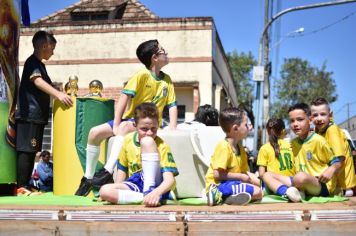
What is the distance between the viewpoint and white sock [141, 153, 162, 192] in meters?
3.48

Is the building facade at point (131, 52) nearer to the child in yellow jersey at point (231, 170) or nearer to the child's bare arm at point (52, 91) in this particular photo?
the child's bare arm at point (52, 91)

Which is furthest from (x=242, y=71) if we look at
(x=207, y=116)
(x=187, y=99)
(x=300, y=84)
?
(x=207, y=116)

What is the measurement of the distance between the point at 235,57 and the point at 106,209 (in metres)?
46.7

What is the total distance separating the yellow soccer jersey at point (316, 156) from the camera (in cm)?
411

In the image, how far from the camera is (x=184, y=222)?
9.14ft

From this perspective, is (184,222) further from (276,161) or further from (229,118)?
(276,161)

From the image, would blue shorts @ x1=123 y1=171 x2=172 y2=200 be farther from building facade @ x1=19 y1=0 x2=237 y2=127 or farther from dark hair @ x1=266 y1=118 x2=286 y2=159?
building facade @ x1=19 y1=0 x2=237 y2=127

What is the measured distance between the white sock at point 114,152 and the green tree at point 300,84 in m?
39.0

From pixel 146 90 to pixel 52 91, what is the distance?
3.38 feet

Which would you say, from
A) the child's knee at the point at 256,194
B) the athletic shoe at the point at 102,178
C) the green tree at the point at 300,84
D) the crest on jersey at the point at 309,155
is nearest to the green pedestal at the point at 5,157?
the athletic shoe at the point at 102,178

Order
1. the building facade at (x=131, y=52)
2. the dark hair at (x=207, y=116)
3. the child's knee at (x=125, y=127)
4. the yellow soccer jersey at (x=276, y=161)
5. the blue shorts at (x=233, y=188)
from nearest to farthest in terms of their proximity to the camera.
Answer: the blue shorts at (x=233, y=188)
the child's knee at (x=125, y=127)
the yellow soccer jersey at (x=276, y=161)
the dark hair at (x=207, y=116)
the building facade at (x=131, y=52)

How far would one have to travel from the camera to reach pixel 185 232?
9.04ft

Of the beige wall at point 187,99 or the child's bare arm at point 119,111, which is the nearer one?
the child's bare arm at point 119,111

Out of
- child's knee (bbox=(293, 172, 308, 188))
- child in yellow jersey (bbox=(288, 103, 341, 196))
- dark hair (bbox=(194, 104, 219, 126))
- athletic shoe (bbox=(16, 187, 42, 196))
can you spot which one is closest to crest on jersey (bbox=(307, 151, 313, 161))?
child in yellow jersey (bbox=(288, 103, 341, 196))
